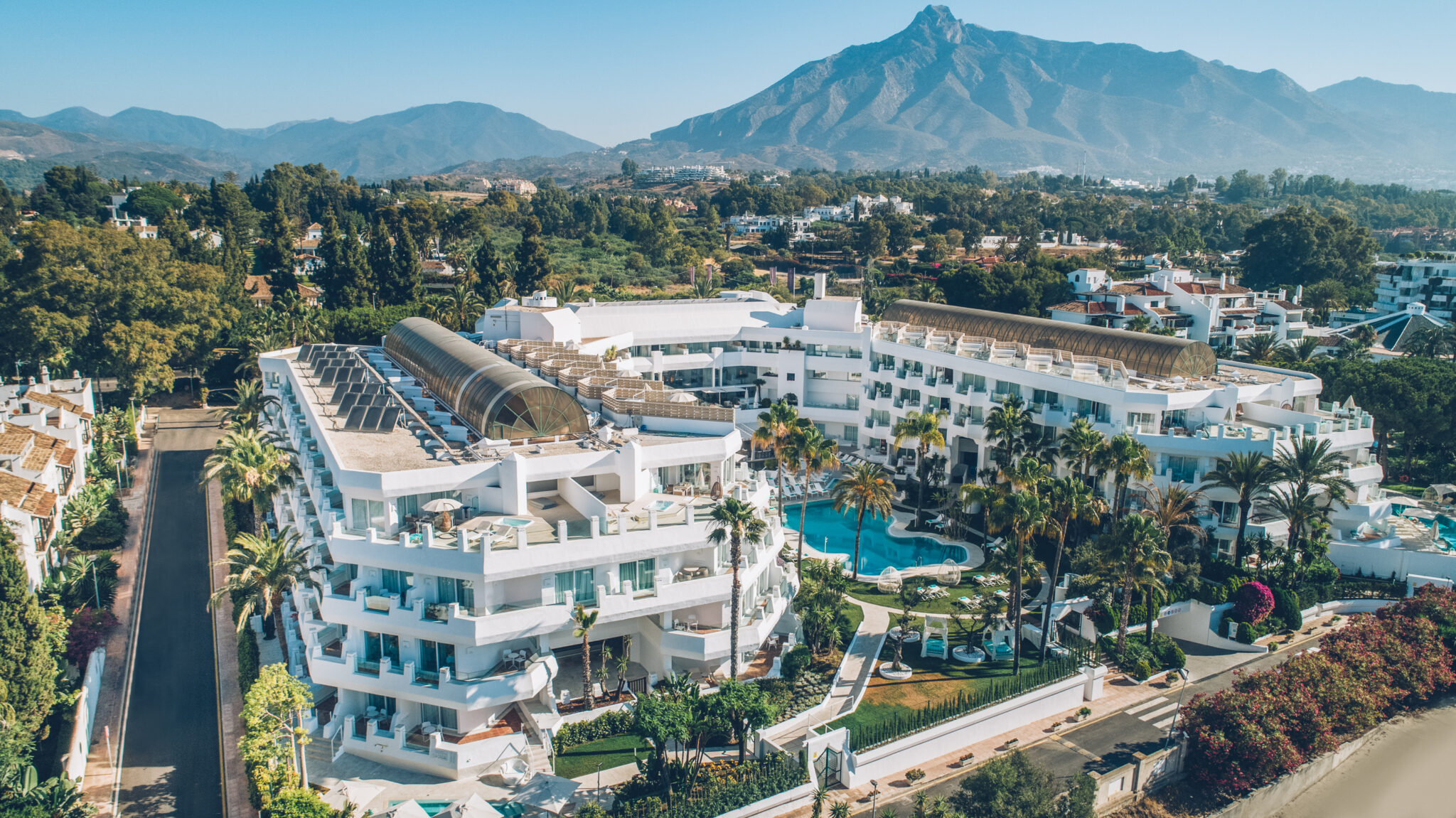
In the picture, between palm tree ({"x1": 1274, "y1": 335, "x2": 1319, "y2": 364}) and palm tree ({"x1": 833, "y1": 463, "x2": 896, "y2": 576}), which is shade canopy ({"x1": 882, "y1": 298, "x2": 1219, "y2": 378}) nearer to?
palm tree ({"x1": 1274, "y1": 335, "x2": 1319, "y2": 364})

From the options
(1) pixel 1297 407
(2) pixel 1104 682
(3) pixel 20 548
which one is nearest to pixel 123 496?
(3) pixel 20 548

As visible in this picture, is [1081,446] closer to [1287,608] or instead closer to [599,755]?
[1287,608]

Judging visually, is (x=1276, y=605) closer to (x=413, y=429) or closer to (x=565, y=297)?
(x=413, y=429)

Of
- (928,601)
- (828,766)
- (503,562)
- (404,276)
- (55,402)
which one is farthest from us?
(404,276)

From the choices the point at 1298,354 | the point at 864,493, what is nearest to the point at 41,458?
the point at 864,493

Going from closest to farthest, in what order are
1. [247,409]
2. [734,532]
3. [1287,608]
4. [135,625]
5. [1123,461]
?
1. [734,532]
2. [135,625]
3. [1123,461]
4. [1287,608]
5. [247,409]

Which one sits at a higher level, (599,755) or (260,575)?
(260,575)

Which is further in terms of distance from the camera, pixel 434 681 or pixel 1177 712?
pixel 1177 712

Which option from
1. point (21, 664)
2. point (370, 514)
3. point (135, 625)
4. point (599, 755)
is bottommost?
point (135, 625)
